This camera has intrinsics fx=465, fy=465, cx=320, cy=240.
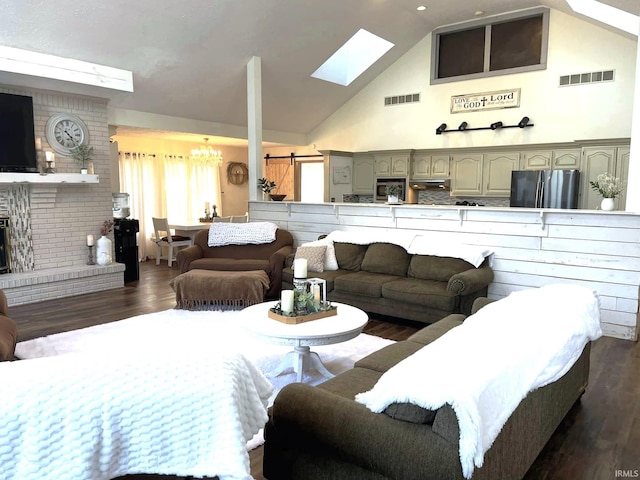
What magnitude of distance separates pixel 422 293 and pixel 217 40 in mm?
4084

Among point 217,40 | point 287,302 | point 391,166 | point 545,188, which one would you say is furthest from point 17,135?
point 545,188

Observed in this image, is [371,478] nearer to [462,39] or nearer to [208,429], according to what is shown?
[208,429]

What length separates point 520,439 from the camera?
1.90 meters

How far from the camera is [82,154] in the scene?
19.4 feet

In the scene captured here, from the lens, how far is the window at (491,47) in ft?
22.6

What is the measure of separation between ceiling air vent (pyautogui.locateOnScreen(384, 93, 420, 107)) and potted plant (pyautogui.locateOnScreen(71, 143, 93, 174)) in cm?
503

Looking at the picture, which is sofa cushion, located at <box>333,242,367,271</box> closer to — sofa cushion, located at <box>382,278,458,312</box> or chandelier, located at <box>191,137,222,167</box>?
sofa cushion, located at <box>382,278,458,312</box>

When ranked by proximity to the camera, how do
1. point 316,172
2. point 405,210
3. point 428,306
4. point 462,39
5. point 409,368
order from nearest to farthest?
point 409,368
point 428,306
point 405,210
point 462,39
point 316,172

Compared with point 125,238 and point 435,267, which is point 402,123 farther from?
point 125,238

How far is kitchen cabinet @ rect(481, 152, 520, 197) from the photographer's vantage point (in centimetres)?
700

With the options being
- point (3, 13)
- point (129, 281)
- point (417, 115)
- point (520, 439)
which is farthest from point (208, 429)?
point (417, 115)

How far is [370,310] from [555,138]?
13.8 feet

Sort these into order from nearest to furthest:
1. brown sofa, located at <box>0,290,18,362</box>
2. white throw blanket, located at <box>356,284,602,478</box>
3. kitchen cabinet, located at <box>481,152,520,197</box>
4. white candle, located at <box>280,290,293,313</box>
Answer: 1. white throw blanket, located at <box>356,284,602,478</box>
2. brown sofa, located at <box>0,290,18,362</box>
3. white candle, located at <box>280,290,293,313</box>
4. kitchen cabinet, located at <box>481,152,520,197</box>

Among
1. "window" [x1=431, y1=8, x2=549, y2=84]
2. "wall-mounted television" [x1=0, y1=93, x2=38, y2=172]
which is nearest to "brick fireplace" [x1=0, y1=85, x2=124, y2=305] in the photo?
"wall-mounted television" [x1=0, y1=93, x2=38, y2=172]
